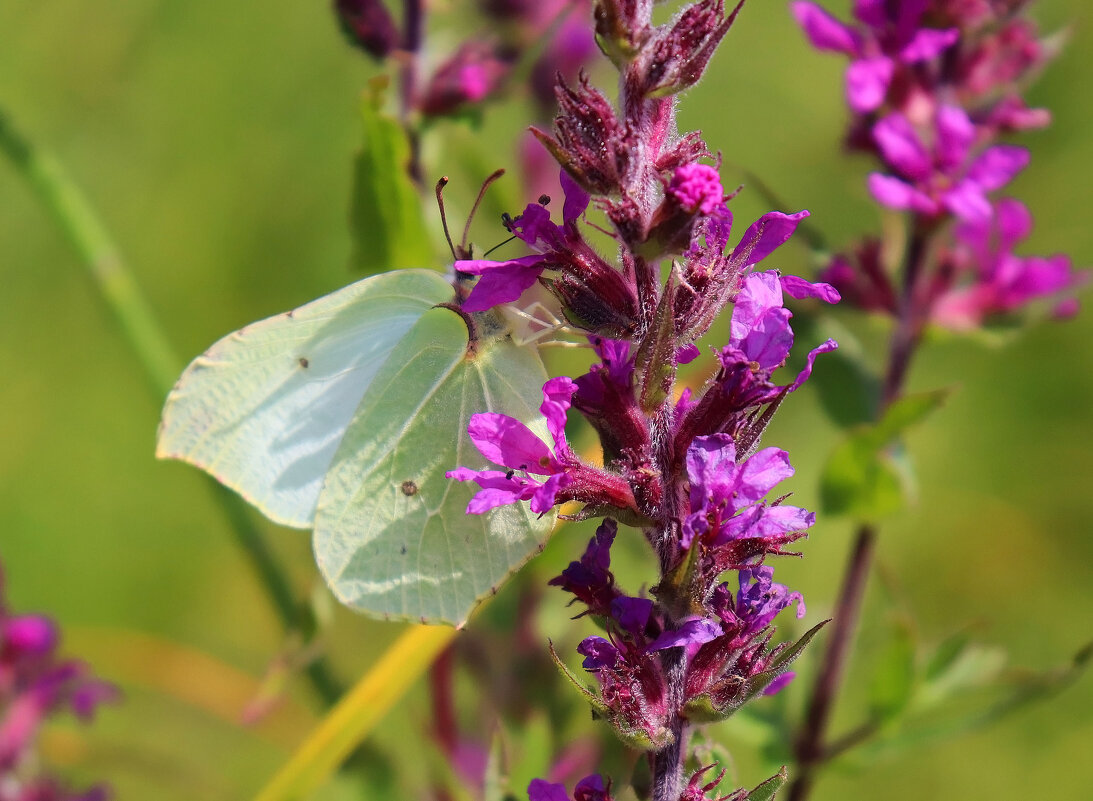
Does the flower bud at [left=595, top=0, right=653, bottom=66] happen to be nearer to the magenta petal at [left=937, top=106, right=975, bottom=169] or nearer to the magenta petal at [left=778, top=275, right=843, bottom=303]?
the magenta petal at [left=778, top=275, right=843, bottom=303]

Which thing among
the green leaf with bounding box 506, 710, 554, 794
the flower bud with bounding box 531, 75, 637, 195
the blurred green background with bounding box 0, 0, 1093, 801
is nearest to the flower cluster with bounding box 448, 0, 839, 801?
the flower bud with bounding box 531, 75, 637, 195

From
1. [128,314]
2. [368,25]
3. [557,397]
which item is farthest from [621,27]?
[128,314]

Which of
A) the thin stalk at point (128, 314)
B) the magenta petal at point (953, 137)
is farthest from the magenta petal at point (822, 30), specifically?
the thin stalk at point (128, 314)

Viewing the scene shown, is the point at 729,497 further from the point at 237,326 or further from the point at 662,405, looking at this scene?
the point at 237,326

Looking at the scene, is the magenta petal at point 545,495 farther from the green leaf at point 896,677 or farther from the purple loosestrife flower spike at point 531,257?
the green leaf at point 896,677

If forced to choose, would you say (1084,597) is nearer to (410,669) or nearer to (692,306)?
(410,669)

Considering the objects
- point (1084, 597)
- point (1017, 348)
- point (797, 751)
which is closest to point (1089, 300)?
point (1017, 348)
